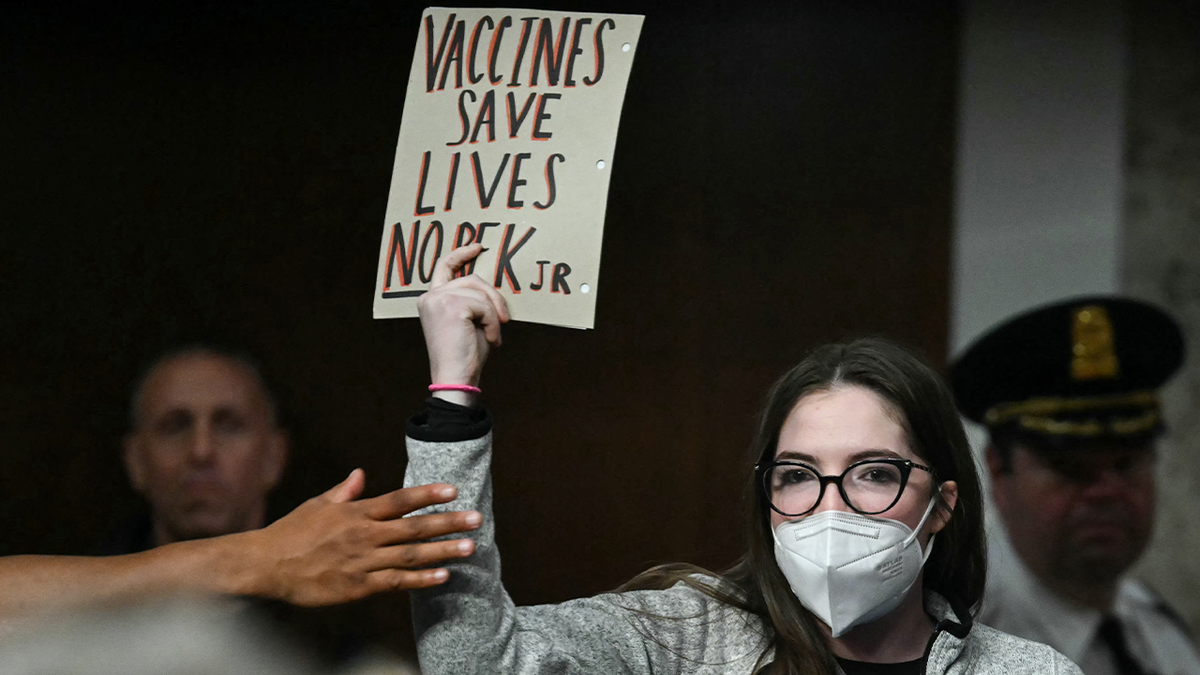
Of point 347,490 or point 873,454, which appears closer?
point 347,490

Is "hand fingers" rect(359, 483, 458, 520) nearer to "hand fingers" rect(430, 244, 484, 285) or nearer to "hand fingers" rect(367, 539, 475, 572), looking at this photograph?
"hand fingers" rect(367, 539, 475, 572)

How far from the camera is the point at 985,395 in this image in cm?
278

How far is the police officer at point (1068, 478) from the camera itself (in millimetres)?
2762

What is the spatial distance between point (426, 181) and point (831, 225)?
1.34m

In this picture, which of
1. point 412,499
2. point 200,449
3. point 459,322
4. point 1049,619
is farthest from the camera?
point 1049,619

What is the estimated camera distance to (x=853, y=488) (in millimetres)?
1706

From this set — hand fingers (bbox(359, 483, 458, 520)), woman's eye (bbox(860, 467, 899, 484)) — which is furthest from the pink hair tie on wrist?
woman's eye (bbox(860, 467, 899, 484))

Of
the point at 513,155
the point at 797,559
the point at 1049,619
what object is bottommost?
the point at 1049,619

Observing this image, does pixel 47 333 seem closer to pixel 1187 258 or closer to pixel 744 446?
pixel 744 446

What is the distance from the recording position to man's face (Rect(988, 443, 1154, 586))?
9.09 feet

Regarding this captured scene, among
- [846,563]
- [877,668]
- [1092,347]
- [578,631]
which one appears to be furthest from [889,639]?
[1092,347]

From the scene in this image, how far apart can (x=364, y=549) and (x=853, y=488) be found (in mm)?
661

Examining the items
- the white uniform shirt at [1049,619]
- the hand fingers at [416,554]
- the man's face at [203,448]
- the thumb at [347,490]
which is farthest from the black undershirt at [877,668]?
the man's face at [203,448]

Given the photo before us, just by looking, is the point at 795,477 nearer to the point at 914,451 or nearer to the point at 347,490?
the point at 914,451
